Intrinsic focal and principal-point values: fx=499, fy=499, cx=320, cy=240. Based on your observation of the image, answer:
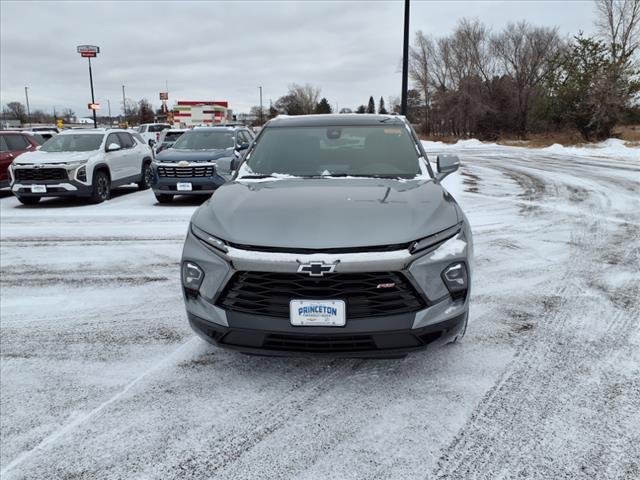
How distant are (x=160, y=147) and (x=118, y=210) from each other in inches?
350

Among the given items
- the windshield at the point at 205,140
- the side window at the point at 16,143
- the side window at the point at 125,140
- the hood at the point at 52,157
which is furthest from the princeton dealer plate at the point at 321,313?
the side window at the point at 16,143

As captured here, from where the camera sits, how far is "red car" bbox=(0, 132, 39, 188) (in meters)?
13.2

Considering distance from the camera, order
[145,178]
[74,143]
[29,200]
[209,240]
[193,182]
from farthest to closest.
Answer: [145,178] < [74,143] < [29,200] < [193,182] < [209,240]

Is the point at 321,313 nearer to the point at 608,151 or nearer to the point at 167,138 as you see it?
the point at 167,138

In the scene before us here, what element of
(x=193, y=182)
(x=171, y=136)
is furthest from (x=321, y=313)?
(x=171, y=136)

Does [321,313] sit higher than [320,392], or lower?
higher

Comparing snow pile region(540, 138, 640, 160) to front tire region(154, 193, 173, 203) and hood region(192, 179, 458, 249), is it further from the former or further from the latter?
hood region(192, 179, 458, 249)

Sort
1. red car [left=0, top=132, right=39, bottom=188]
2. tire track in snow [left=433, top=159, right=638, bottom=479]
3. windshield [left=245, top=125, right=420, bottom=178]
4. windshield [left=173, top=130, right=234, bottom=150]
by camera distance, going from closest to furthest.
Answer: tire track in snow [left=433, top=159, right=638, bottom=479]
windshield [left=245, top=125, right=420, bottom=178]
windshield [left=173, top=130, right=234, bottom=150]
red car [left=0, top=132, right=39, bottom=188]

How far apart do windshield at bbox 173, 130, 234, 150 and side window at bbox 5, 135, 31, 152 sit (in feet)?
17.4

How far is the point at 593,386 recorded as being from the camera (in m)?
3.17

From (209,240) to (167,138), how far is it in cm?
2019

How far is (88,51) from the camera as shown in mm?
48531

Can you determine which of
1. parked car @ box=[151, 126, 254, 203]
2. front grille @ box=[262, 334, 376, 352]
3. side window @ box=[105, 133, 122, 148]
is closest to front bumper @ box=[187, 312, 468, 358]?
front grille @ box=[262, 334, 376, 352]

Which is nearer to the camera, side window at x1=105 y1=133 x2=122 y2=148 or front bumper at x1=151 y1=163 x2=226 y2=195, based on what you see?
front bumper at x1=151 y1=163 x2=226 y2=195
